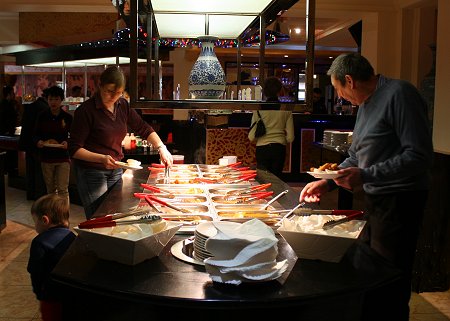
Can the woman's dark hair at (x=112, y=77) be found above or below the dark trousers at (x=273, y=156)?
above

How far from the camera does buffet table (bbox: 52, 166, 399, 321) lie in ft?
5.39

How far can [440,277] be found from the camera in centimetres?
425

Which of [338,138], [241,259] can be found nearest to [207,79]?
[241,259]

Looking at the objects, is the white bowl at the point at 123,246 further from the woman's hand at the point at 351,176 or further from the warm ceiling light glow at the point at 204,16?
the warm ceiling light glow at the point at 204,16

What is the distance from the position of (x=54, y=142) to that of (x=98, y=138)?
249cm

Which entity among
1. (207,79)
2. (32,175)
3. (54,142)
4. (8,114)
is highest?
(207,79)

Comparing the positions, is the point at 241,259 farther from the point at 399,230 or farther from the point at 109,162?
the point at 109,162

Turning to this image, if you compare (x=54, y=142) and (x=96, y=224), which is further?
(x=54, y=142)

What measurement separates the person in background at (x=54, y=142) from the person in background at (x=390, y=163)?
408 centimetres

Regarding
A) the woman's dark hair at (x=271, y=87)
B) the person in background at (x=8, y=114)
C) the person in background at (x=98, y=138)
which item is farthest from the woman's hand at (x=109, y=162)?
the person in background at (x=8, y=114)

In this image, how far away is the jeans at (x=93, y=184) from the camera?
3.94 meters

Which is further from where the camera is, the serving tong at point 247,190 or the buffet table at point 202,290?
the serving tong at point 247,190

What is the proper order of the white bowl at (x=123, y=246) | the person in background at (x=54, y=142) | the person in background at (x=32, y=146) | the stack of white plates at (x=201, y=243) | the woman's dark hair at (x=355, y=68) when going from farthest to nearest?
the person in background at (x=32, y=146), the person in background at (x=54, y=142), the woman's dark hair at (x=355, y=68), the stack of white plates at (x=201, y=243), the white bowl at (x=123, y=246)

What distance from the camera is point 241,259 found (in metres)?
1.71
